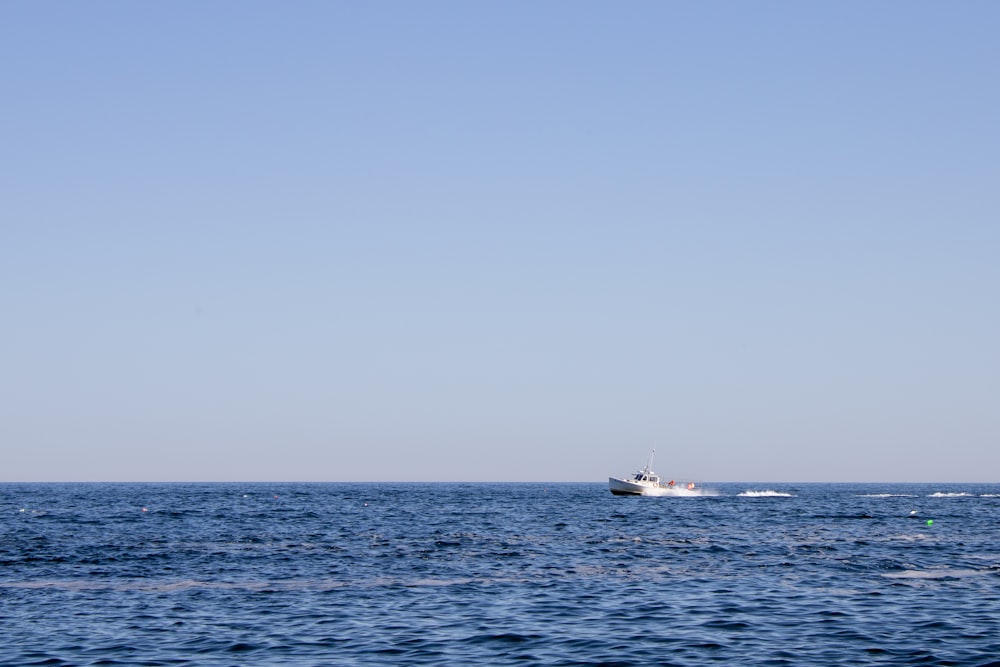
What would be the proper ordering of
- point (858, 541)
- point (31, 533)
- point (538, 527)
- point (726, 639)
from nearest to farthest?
point (726, 639)
point (858, 541)
point (31, 533)
point (538, 527)

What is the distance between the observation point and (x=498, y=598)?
34.8m

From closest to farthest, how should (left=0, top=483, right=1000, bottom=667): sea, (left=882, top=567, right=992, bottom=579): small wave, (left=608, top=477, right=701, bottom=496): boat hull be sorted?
1. (left=0, top=483, right=1000, bottom=667): sea
2. (left=882, top=567, right=992, bottom=579): small wave
3. (left=608, top=477, right=701, bottom=496): boat hull

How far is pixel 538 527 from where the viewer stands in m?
73.0

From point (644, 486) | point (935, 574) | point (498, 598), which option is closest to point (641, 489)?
point (644, 486)

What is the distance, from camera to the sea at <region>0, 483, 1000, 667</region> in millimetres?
25781

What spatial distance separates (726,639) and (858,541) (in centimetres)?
3475

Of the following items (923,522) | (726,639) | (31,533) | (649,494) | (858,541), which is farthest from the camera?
(649,494)

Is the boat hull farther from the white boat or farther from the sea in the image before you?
the sea

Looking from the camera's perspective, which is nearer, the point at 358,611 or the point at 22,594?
the point at 358,611

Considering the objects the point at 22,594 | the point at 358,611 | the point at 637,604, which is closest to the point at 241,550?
the point at 22,594

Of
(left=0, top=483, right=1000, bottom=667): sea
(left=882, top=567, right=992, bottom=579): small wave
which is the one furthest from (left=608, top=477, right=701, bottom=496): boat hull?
(left=882, top=567, right=992, bottom=579): small wave

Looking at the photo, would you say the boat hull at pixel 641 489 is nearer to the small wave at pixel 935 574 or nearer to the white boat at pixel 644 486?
the white boat at pixel 644 486

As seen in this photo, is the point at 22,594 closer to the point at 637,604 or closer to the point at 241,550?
the point at 241,550

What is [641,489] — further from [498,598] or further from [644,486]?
[498,598]
